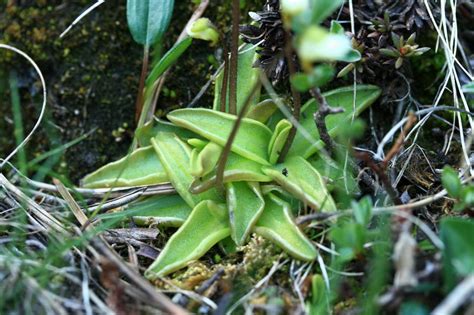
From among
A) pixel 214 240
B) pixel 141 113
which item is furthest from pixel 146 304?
pixel 141 113

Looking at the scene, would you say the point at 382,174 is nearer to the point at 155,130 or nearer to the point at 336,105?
the point at 336,105

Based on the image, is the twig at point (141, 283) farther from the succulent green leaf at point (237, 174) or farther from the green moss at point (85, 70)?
the green moss at point (85, 70)

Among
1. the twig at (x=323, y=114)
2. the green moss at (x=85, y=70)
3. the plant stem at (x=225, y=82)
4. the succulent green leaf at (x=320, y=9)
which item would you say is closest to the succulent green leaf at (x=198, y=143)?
the plant stem at (x=225, y=82)

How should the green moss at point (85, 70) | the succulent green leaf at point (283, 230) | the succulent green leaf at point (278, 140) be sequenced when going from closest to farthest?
the succulent green leaf at point (283, 230) < the succulent green leaf at point (278, 140) < the green moss at point (85, 70)

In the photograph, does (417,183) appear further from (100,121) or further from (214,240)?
(100,121)

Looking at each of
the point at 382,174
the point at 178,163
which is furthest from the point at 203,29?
the point at 382,174

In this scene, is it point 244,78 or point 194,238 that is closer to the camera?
point 194,238
